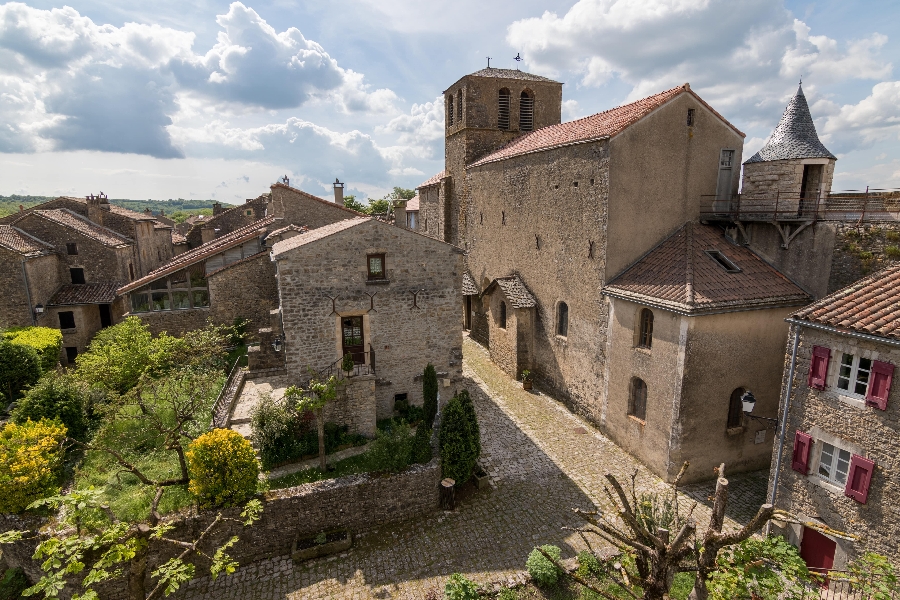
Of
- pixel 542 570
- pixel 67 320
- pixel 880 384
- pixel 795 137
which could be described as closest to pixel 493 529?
pixel 542 570

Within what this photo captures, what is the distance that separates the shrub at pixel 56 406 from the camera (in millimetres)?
14719

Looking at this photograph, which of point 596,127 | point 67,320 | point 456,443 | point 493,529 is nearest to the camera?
point 493,529

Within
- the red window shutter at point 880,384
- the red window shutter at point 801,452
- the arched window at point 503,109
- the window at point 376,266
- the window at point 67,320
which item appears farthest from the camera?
the arched window at point 503,109

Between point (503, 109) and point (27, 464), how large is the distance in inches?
1099

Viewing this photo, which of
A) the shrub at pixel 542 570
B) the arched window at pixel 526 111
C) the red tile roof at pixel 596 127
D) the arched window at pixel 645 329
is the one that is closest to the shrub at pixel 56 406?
the shrub at pixel 542 570

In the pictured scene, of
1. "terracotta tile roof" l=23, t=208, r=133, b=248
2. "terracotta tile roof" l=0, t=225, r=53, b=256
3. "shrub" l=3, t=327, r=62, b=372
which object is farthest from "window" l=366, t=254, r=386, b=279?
"terracotta tile roof" l=23, t=208, r=133, b=248

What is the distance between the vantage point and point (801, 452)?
12.0 metres

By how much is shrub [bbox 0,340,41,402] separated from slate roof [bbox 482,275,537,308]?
2054 cm

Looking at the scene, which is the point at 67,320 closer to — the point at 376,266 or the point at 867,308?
the point at 376,266

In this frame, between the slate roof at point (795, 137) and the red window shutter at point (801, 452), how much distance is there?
9828 millimetres

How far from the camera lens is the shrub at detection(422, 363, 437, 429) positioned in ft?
55.5

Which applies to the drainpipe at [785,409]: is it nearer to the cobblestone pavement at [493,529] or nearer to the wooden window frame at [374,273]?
the cobblestone pavement at [493,529]

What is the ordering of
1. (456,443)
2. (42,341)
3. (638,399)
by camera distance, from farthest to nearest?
(42,341), (638,399), (456,443)

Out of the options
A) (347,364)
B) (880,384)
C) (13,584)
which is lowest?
(13,584)
